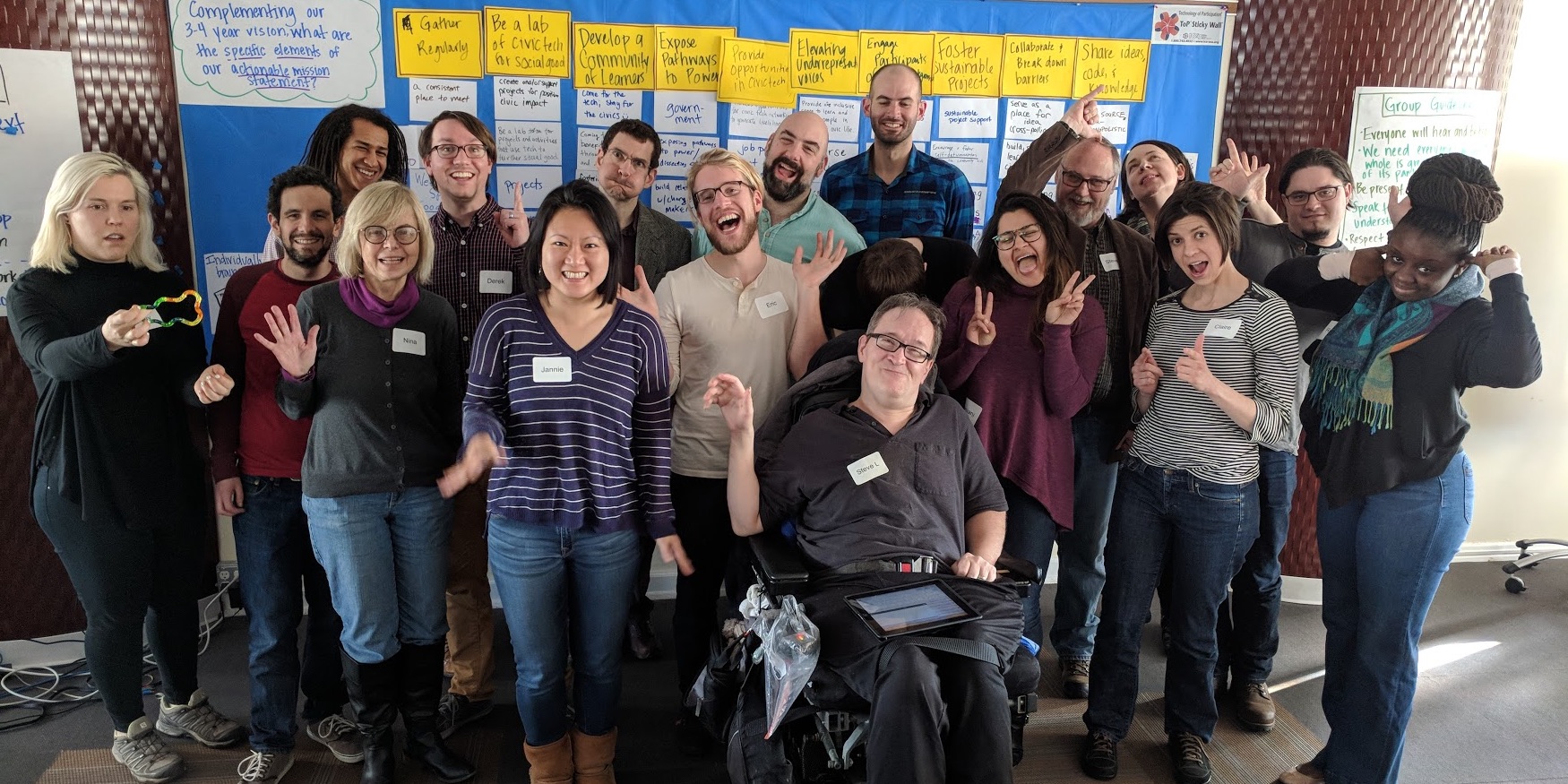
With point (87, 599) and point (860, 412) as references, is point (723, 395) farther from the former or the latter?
point (87, 599)

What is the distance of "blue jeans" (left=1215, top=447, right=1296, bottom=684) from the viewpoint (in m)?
2.96

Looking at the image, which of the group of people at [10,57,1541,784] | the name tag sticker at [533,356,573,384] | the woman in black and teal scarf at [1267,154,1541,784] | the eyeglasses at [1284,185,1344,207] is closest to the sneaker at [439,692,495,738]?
the group of people at [10,57,1541,784]

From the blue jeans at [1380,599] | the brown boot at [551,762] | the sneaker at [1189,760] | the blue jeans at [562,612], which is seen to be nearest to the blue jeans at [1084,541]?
the sneaker at [1189,760]

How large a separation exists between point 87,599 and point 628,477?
5.19 ft

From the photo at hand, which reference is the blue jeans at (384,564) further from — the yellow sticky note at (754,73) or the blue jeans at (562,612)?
the yellow sticky note at (754,73)

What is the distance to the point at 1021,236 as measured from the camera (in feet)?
8.52

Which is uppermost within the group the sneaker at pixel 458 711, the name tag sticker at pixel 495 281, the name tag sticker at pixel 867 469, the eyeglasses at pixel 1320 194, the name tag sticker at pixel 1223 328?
the eyeglasses at pixel 1320 194

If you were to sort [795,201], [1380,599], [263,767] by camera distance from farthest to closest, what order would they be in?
[795,201] → [263,767] → [1380,599]

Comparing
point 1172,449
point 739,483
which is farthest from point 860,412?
point 1172,449

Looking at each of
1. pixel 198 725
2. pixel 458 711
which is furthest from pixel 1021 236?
pixel 198 725

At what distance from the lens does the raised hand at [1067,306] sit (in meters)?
2.50

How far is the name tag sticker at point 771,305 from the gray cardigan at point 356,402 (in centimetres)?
96

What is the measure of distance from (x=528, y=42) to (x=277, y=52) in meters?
0.95

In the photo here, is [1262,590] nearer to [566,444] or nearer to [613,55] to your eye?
[566,444]
